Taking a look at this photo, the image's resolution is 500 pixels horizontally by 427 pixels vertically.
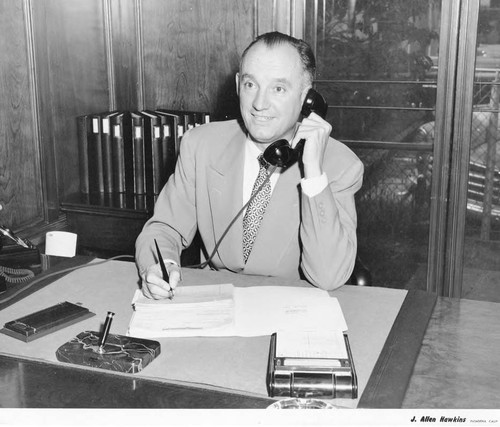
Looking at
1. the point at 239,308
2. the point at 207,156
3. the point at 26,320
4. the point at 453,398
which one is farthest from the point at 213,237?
the point at 453,398

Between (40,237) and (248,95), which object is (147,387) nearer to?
(248,95)

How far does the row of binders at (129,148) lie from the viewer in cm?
306

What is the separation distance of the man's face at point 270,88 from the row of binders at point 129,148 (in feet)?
3.59

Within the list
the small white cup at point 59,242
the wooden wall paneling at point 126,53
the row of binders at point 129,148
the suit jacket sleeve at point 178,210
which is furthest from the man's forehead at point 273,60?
the wooden wall paneling at point 126,53

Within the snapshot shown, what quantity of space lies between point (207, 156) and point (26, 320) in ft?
2.74

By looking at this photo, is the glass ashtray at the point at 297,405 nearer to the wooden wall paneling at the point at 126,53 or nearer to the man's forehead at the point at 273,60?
the man's forehead at the point at 273,60

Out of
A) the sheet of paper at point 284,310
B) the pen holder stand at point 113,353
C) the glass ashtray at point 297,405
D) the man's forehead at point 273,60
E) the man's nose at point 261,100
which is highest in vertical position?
the man's forehead at point 273,60

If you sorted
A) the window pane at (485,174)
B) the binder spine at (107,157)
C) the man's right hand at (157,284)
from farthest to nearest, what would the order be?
the binder spine at (107,157)
the window pane at (485,174)
the man's right hand at (157,284)

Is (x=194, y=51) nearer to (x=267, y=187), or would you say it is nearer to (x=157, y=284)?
(x=267, y=187)

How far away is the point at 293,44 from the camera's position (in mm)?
1963

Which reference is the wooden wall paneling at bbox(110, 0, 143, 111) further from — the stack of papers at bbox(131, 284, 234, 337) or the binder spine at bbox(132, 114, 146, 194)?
the stack of papers at bbox(131, 284, 234, 337)

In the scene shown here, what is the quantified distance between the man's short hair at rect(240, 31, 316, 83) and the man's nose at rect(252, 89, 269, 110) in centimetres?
12

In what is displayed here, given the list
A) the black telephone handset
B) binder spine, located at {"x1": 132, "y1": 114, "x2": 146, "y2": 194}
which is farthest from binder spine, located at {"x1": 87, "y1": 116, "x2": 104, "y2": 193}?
the black telephone handset

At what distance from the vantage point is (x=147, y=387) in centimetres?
117
